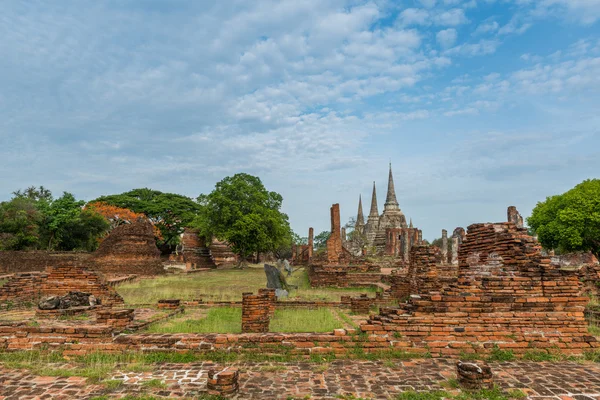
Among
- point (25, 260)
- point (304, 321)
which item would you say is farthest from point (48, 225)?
point (304, 321)

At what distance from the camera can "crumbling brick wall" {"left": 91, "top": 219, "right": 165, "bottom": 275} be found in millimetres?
23297

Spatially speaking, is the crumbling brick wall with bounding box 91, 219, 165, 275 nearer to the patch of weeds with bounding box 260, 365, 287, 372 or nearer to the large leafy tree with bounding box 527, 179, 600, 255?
the patch of weeds with bounding box 260, 365, 287, 372

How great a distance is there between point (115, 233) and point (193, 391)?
22025 mm

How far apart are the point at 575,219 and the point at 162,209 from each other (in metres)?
40.0

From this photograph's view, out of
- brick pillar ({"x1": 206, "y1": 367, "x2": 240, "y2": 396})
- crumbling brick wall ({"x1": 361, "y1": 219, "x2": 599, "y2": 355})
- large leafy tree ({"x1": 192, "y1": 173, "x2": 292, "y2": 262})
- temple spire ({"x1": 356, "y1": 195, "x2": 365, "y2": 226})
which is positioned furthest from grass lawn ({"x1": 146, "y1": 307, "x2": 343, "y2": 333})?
temple spire ({"x1": 356, "y1": 195, "x2": 365, "y2": 226})

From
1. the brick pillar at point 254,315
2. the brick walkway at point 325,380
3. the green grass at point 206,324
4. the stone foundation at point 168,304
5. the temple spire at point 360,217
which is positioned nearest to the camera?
the brick walkway at point 325,380

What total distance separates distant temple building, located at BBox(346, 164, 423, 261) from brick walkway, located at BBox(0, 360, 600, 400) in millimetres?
28221

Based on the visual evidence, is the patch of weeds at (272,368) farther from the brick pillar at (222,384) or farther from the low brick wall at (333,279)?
the low brick wall at (333,279)

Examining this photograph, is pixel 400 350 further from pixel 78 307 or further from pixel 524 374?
pixel 78 307

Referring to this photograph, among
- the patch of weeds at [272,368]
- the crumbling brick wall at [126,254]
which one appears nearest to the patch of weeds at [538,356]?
the patch of weeds at [272,368]

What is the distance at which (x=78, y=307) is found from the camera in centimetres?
910

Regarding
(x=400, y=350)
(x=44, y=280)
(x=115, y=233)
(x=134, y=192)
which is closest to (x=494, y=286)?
(x=400, y=350)

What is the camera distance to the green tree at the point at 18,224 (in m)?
27.5

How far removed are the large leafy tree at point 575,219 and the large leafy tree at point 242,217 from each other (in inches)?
843
